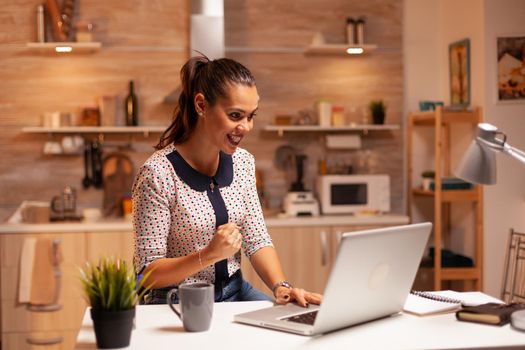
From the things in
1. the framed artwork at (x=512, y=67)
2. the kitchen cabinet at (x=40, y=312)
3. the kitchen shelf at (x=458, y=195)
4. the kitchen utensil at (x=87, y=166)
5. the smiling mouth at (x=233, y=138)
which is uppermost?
the framed artwork at (x=512, y=67)

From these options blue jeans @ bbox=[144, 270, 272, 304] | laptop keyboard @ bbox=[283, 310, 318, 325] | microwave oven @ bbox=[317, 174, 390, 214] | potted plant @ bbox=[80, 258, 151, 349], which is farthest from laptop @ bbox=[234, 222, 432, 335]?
microwave oven @ bbox=[317, 174, 390, 214]

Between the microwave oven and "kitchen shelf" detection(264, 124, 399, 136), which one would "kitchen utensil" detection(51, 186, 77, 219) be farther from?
the microwave oven

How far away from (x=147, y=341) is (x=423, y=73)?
412cm

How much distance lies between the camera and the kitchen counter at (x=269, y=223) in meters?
4.72

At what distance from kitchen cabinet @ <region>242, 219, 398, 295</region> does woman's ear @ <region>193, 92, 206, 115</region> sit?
7.43 feet

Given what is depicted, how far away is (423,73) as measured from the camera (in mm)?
5602

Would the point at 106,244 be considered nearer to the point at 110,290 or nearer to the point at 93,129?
the point at 93,129

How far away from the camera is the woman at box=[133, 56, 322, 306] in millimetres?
2551

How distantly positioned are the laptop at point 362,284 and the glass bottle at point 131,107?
3252 mm

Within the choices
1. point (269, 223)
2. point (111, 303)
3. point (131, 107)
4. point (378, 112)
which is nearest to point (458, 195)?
point (378, 112)

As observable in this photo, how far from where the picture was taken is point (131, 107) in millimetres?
5238

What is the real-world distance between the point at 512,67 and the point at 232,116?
9.47 feet

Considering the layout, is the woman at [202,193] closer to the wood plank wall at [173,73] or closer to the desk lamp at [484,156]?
the desk lamp at [484,156]

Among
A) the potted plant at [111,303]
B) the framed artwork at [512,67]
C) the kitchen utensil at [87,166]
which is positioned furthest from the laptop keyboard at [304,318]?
the kitchen utensil at [87,166]
